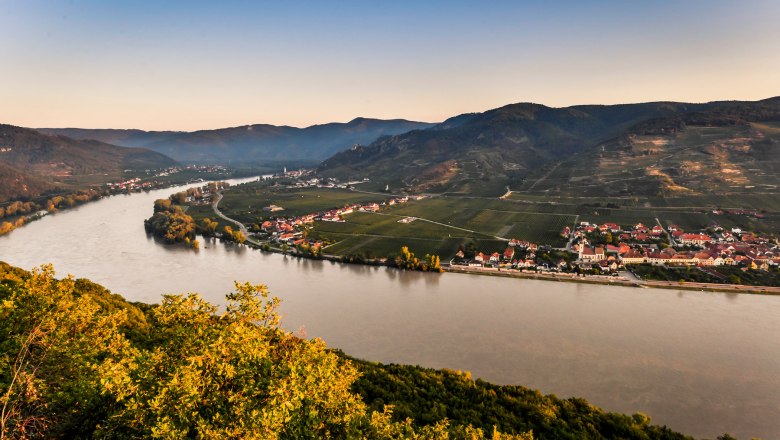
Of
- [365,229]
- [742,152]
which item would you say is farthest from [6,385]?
[742,152]

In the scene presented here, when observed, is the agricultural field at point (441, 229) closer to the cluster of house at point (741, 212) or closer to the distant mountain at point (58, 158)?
the cluster of house at point (741, 212)

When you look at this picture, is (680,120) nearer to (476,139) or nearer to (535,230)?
(476,139)

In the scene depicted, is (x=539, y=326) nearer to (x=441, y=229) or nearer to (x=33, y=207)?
(x=441, y=229)

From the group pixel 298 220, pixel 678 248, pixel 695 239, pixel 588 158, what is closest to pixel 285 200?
pixel 298 220

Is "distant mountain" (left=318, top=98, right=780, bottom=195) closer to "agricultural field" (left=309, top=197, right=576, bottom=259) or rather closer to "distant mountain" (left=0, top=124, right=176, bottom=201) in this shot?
"agricultural field" (left=309, top=197, right=576, bottom=259)

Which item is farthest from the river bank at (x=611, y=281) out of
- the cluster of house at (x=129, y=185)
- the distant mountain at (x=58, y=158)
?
the distant mountain at (x=58, y=158)
